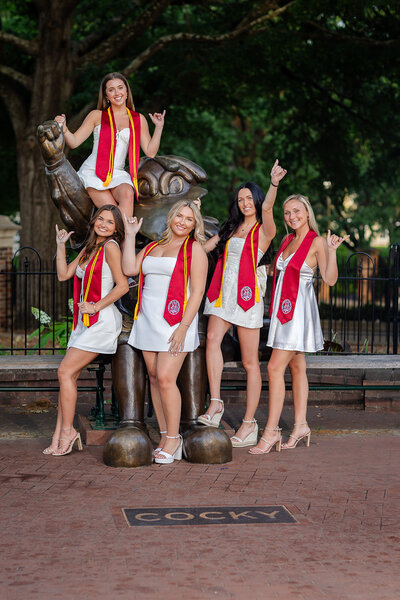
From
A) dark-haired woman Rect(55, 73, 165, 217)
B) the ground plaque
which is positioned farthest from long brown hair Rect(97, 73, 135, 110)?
the ground plaque

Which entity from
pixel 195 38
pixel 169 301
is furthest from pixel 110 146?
pixel 195 38

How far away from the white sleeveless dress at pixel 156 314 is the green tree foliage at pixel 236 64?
842 centimetres

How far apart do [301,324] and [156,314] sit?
1109 millimetres

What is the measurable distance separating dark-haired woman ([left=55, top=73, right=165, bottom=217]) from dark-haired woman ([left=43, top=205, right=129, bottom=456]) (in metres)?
0.26

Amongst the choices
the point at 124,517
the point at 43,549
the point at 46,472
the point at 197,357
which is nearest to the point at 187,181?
the point at 197,357

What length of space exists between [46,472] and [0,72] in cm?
1160

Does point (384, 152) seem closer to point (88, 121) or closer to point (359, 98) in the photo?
point (359, 98)

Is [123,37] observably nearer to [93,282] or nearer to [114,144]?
[114,144]

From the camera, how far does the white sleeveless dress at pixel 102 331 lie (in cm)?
612

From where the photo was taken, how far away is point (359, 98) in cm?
1973

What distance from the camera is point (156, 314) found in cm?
602

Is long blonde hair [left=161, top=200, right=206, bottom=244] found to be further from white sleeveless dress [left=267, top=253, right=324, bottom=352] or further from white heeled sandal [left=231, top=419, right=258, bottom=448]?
white heeled sandal [left=231, top=419, right=258, bottom=448]

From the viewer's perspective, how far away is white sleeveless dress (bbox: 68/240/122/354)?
6125 millimetres

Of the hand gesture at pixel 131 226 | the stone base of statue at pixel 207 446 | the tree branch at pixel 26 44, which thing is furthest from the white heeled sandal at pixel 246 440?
the tree branch at pixel 26 44
